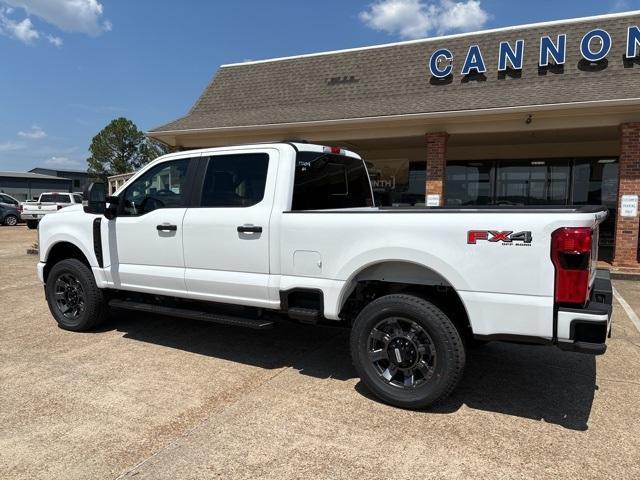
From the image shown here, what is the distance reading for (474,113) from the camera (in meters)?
10.1

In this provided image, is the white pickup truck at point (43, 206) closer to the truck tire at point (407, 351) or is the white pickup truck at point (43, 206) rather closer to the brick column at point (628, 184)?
the brick column at point (628, 184)

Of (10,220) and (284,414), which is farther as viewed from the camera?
(10,220)

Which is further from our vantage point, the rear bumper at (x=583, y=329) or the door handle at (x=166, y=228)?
the door handle at (x=166, y=228)

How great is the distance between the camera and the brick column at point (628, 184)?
9.57 m

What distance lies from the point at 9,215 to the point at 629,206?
86.5 feet

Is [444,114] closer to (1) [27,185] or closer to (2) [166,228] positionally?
(2) [166,228]

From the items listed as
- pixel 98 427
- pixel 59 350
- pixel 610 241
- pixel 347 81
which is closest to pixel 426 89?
pixel 347 81

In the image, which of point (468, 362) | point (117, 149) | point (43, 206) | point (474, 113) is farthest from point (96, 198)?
point (117, 149)

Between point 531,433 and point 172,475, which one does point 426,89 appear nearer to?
point 531,433

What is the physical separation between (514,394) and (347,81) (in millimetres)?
11059

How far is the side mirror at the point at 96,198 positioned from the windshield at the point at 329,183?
214 centimetres

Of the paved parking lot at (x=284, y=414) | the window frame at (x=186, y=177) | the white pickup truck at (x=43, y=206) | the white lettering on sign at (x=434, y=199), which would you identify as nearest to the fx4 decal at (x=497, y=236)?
the paved parking lot at (x=284, y=414)

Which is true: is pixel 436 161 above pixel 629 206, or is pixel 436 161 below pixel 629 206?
above

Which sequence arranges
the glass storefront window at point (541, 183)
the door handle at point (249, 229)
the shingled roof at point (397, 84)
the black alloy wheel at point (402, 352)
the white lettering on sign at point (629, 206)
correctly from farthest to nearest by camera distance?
the glass storefront window at point (541, 183)
the shingled roof at point (397, 84)
the white lettering on sign at point (629, 206)
the door handle at point (249, 229)
the black alloy wheel at point (402, 352)
